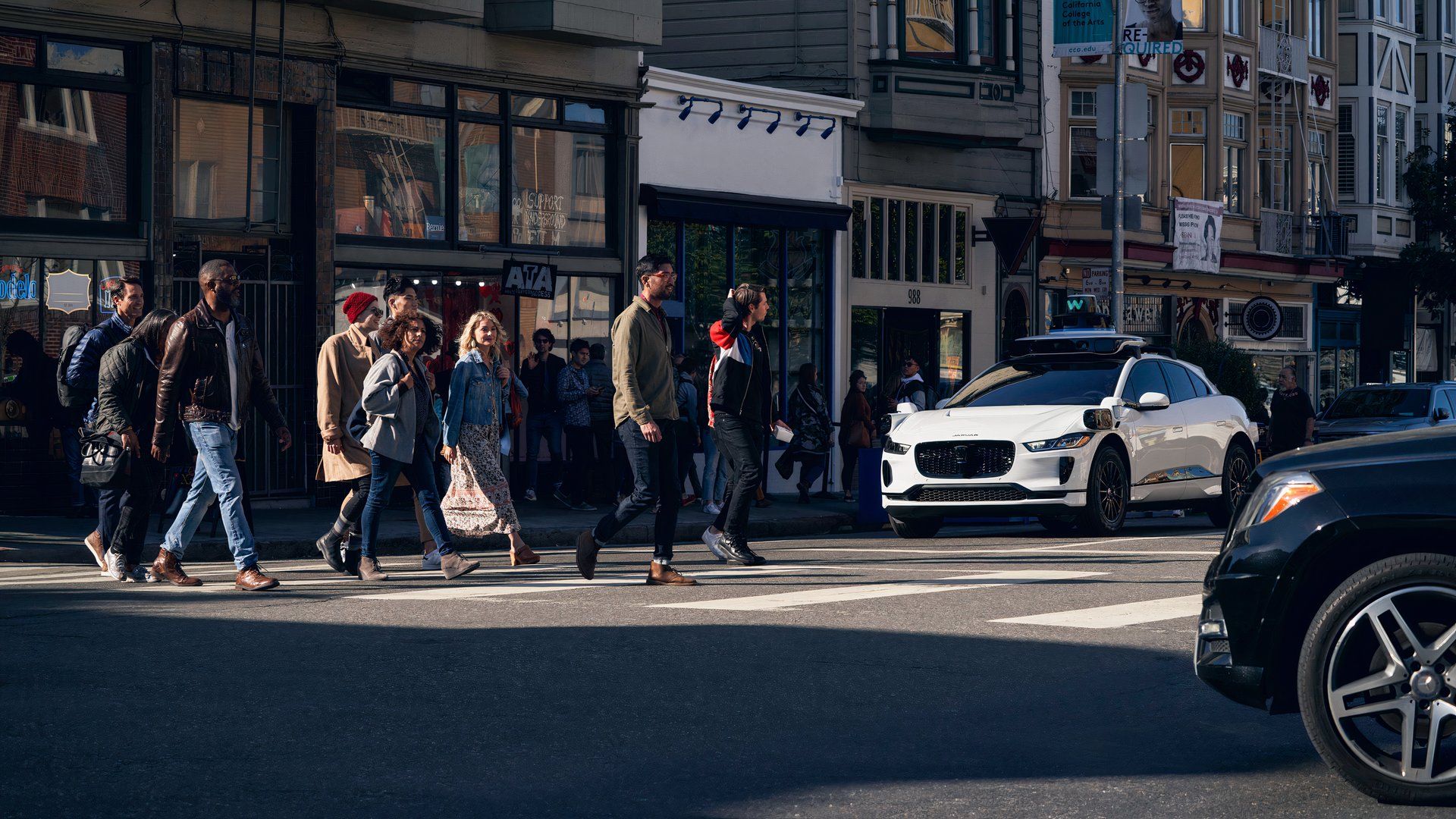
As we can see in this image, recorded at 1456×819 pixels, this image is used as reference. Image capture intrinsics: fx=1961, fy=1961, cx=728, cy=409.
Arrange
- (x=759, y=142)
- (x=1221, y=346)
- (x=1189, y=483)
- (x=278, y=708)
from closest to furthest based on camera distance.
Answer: (x=278, y=708)
(x=1189, y=483)
(x=759, y=142)
(x=1221, y=346)

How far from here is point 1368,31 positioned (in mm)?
45000

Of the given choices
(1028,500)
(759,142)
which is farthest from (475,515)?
(759,142)

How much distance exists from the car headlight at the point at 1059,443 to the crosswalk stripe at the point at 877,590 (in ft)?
11.6

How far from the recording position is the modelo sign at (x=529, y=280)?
20.6 m

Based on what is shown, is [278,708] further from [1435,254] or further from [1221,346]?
[1435,254]

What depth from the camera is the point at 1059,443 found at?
53.6 feet

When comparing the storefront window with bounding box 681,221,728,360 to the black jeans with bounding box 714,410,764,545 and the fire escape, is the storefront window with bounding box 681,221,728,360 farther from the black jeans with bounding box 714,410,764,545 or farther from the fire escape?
the fire escape

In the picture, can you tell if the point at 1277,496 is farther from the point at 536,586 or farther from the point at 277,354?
the point at 277,354

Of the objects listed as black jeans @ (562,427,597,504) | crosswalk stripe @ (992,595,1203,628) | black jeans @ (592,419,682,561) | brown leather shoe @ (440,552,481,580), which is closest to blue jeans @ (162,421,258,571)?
brown leather shoe @ (440,552,481,580)

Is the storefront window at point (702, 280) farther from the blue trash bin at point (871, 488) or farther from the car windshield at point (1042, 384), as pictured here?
the car windshield at point (1042, 384)

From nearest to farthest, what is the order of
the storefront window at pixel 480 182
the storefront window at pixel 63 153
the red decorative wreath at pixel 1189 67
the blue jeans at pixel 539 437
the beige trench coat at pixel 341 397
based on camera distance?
the beige trench coat at pixel 341 397
the storefront window at pixel 63 153
the blue jeans at pixel 539 437
the storefront window at pixel 480 182
the red decorative wreath at pixel 1189 67

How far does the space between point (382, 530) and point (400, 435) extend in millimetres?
4600

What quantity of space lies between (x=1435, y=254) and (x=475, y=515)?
117ft

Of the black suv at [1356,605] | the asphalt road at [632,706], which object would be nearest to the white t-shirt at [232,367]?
the asphalt road at [632,706]
